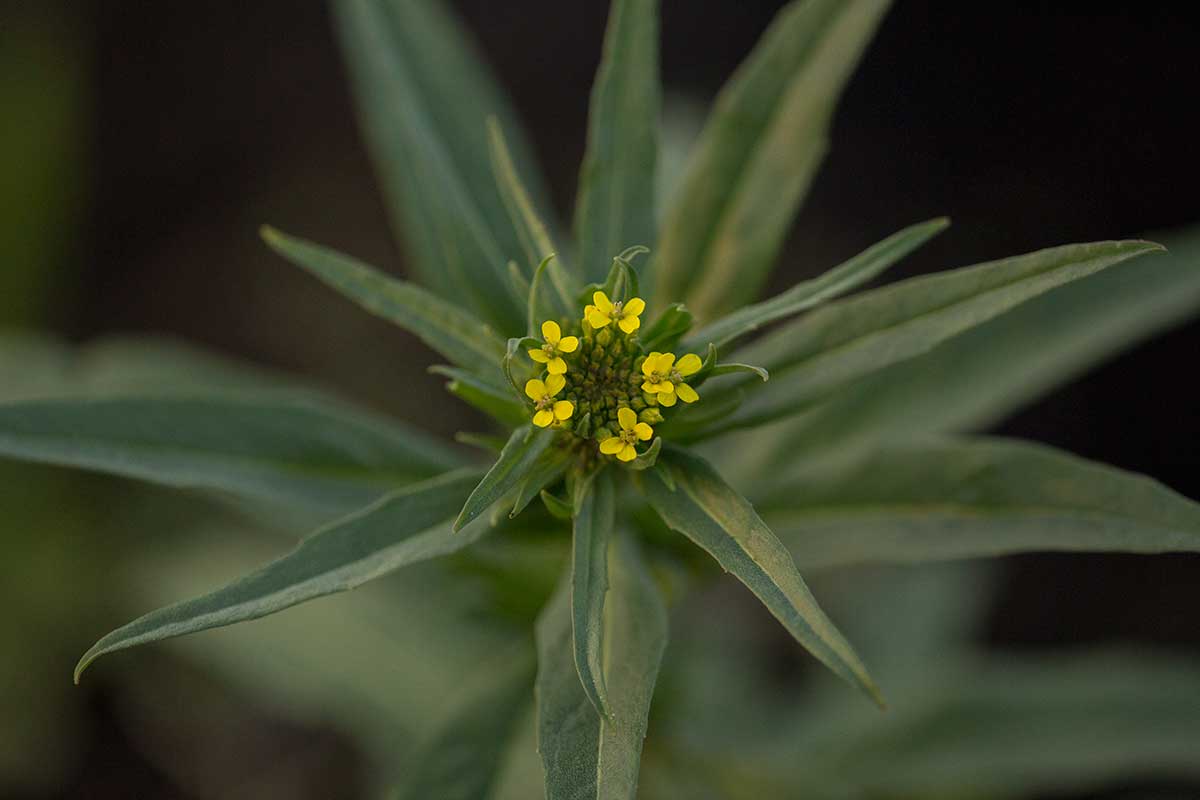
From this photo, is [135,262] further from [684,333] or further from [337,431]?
[684,333]

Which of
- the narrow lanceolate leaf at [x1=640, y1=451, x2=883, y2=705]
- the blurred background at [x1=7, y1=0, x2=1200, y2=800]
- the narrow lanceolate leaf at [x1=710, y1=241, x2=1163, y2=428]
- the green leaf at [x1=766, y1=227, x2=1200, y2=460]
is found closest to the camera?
the narrow lanceolate leaf at [x1=640, y1=451, x2=883, y2=705]

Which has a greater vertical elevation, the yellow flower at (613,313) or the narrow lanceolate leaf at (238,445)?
the yellow flower at (613,313)

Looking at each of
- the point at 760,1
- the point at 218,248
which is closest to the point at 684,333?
the point at 760,1

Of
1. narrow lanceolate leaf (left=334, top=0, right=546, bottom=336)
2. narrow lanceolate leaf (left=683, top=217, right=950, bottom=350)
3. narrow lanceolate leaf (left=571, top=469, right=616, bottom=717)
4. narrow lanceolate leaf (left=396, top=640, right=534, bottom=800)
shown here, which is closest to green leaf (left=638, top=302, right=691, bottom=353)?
narrow lanceolate leaf (left=683, top=217, right=950, bottom=350)

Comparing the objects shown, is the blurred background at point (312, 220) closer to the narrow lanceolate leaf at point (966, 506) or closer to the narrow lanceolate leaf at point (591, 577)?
the narrow lanceolate leaf at point (966, 506)

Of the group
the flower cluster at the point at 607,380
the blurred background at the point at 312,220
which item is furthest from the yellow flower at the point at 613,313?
the blurred background at the point at 312,220

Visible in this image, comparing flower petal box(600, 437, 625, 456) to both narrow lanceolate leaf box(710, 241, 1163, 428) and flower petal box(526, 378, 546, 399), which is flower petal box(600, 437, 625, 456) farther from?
narrow lanceolate leaf box(710, 241, 1163, 428)

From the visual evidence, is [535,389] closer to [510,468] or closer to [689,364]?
[510,468]
